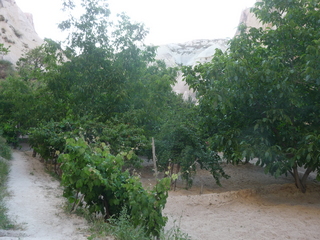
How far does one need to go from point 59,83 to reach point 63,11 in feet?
9.37

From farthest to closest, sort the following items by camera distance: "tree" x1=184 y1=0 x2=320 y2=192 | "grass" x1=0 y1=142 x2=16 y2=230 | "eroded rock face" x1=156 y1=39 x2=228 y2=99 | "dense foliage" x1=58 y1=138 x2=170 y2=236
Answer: "eroded rock face" x1=156 y1=39 x2=228 y2=99, "tree" x1=184 y1=0 x2=320 y2=192, "dense foliage" x1=58 y1=138 x2=170 y2=236, "grass" x1=0 y1=142 x2=16 y2=230

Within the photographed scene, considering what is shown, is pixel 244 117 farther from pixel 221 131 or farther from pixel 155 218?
pixel 155 218

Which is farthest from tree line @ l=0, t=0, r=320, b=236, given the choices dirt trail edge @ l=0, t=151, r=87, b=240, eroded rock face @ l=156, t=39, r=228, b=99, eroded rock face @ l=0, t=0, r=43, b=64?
eroded rock face @ l=156, t=39, r=228, b=99

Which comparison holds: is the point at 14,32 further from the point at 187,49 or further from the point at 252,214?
the point at 252,214

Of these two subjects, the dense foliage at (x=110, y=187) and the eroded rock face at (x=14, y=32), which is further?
the eroded rock face at (x=14, y=32)

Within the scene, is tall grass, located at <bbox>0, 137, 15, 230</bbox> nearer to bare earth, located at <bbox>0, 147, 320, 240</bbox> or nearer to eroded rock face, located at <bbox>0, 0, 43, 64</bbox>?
bare earth, located at <bbox>0, 147, 320, 240</bbox>

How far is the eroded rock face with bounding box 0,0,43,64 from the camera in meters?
39.0

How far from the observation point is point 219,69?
346 inches

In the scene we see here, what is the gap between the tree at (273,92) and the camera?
7.84m

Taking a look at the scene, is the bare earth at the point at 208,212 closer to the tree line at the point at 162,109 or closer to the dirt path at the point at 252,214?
the dirt path at the point at 252,214

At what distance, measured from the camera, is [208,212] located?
346 inches

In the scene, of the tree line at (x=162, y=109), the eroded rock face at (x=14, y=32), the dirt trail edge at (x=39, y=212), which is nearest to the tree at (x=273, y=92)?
the tree line at (x=162, y=109)

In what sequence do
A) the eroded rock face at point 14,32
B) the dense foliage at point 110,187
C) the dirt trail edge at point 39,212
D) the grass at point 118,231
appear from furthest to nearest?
1. the eroded rock face at point 14,32
2. the dense foliage at point 110,187
3. the dirt trail edge at point 39,212
4. the grass at point 118,231

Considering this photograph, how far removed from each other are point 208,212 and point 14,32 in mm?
43498
